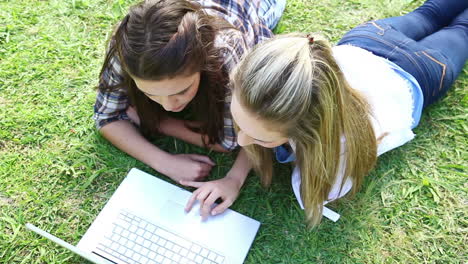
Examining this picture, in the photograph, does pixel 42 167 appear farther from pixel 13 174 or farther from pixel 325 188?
pixel 325 188

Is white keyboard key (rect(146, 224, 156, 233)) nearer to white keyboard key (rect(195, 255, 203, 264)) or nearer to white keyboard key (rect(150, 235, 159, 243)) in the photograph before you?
white keyboard key (rect(150, 235, 159, 243))

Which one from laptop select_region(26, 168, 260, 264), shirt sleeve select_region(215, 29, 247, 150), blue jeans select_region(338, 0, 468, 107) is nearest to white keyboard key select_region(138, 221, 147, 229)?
laptop select_region(26, 168, 260, 264)

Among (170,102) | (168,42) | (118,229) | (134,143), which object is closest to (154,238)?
(118,229)

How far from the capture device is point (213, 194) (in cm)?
147

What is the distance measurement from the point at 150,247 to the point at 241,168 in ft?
1.41

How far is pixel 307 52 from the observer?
0.99 metres

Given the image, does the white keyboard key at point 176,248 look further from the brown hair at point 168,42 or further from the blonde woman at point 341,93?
the brown hair at point 168,42

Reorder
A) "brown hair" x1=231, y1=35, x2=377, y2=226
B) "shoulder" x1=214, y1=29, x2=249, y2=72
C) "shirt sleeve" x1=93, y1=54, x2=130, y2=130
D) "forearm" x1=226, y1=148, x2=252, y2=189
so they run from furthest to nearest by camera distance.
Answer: "forearm" x1=226, y1=148, x2=252, y2=189 < "shirt sleeve" x1=93, y1=54, x2=130, y2=130 < "shoulder" x1=214, y1=29, x2=249, y2=72 < "brown hair" x1=231, y1=35, x2=377, y2=226

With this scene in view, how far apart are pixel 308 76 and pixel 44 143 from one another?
3.99 ft

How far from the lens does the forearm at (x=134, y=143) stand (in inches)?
62.3

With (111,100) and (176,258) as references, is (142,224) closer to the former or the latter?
(176,258)

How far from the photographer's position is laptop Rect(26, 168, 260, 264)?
1394 millimetres

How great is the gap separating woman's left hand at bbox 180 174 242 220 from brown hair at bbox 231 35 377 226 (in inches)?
11.8

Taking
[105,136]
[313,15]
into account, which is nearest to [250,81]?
[105,136]
